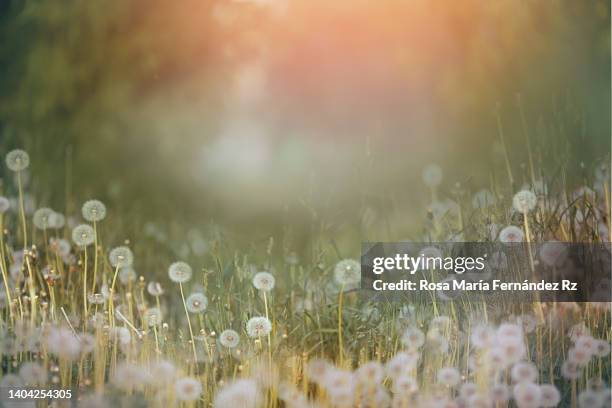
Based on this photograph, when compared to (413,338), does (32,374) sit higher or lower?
lower

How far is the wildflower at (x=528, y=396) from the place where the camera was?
325cm

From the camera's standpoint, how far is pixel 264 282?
334cm

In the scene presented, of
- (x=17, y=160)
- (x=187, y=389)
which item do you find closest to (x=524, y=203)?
(x=187, y=389)

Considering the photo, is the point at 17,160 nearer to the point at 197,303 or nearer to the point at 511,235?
the point at 197,303

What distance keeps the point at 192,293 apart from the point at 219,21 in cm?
100

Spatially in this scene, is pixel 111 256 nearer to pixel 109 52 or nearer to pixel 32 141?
pixel 32 141

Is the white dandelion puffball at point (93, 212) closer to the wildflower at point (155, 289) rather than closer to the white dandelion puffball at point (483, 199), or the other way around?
the wildflower at point (155, 289)

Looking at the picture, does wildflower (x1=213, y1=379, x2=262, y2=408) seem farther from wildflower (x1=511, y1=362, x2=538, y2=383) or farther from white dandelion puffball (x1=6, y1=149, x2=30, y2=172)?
white dandelion puffball (x1=6, y1=149, x2=30, y2=172)

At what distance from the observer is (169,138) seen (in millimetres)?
3385

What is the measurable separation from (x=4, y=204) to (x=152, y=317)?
70 centimetres

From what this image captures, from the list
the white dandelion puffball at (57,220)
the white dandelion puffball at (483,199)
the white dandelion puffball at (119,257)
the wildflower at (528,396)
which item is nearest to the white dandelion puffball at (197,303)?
the white dandelion puffball at (119,257)

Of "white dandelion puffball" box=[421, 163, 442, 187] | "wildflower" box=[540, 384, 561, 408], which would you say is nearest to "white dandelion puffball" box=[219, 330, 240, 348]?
"white dandelion puffball" box=[421, 163, 442, 187]

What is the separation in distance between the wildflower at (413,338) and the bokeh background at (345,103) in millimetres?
358

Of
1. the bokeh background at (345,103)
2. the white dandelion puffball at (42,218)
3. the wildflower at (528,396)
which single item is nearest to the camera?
the wildflower at (528,396)
